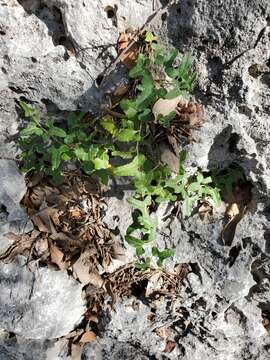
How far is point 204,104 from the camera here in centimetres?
266

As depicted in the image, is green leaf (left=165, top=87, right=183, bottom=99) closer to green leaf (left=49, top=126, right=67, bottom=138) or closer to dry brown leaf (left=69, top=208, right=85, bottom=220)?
green leaf (left=49, top=126, right=67, bottom=138)

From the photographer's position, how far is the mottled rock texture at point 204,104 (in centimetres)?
249

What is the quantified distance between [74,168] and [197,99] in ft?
3.13

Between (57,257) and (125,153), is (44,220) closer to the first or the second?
(57,257)

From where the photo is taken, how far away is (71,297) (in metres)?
2.89

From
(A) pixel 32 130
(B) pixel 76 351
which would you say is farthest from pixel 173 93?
(B) pixel 76 351

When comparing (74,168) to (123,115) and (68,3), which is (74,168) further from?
(68,3)

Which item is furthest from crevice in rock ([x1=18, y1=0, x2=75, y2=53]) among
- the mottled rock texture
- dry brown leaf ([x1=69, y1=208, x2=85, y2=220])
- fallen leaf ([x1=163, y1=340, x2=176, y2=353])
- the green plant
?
fallen leaf ([x1=163, y1=340, x2=176, y2=353])

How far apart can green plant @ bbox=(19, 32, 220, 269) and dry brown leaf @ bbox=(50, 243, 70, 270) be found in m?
0.47

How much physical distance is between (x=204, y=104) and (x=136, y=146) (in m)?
0.55

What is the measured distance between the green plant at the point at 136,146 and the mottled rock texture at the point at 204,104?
0.48ft

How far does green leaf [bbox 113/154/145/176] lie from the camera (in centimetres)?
240

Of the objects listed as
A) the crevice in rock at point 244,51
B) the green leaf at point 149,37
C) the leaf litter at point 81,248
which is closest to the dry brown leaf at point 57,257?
the leaf litter at point 81,248

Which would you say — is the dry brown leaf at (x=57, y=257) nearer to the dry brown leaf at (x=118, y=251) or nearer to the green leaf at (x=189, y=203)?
the dry brown leaf at (x=118, y=251)
